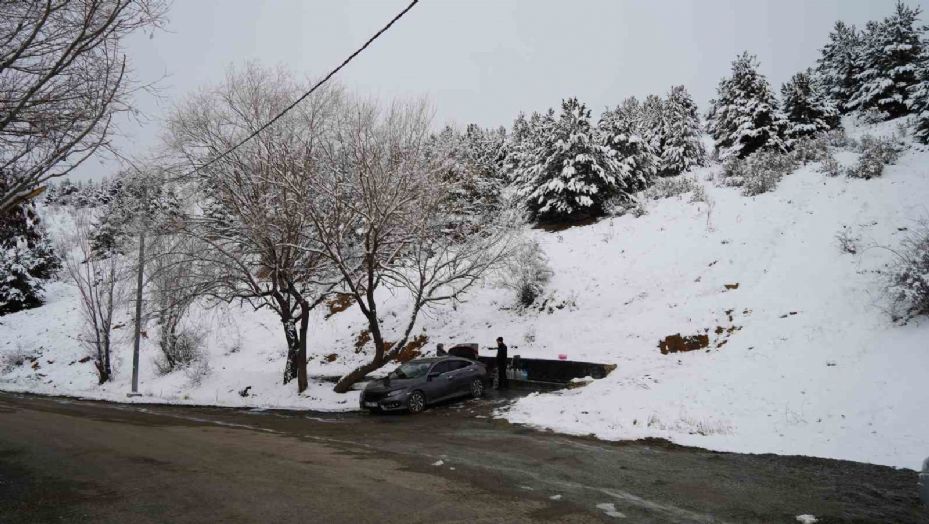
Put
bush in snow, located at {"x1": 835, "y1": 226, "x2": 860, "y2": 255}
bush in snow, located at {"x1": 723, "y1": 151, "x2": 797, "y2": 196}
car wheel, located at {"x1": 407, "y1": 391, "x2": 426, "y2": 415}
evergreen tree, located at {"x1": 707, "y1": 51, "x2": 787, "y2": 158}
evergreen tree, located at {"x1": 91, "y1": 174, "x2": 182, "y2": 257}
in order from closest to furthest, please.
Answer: car wheel, located at {"x1": 407, "y1": 391, "x2": 426, "y2": 415}
bush in snow, located at {"x1": 835, "y1": 226, "x2": 860, "y2": 255}
evergreen tree, located at {"x1": 91, "y1": 174, "x2": 182, "y2": 257}
bush in snow, located at {"x1": 723, "y1": 151, "x2": 797, "y2": 196}
evergreen tree, located at {"x1": 707, "y1": 51, "x2": 787, "y2": 158}

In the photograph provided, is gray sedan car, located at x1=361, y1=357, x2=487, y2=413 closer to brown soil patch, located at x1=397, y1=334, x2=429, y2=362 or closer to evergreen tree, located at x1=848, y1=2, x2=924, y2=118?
brown soil patch, located at x1=397, y1=334, x2=429, y2=362

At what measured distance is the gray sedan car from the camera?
47.2 ft

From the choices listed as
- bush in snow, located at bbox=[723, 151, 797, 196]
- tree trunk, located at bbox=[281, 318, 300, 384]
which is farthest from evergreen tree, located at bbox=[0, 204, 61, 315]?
bush in snow, located at bbox=[723, 151, 797, 196]

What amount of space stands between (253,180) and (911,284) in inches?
729

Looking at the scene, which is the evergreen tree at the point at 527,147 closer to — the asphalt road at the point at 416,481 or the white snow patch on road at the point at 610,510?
the asphalt road at the point at 416,481

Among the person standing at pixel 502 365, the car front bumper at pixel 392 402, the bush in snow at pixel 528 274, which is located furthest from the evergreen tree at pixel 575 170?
the car front bumper at pixel 392 402

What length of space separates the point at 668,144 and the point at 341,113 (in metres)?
32.1

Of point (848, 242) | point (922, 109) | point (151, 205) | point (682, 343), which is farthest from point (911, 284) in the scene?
point (151, 205)

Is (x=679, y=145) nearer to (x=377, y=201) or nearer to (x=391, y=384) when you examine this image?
(x=377, y=201)

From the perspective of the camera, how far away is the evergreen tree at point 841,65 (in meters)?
39.3

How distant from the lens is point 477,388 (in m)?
→ 16.1

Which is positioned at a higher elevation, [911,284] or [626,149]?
[626,149]

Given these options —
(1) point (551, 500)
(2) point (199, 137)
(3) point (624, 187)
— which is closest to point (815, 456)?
(1) point (551, 500)

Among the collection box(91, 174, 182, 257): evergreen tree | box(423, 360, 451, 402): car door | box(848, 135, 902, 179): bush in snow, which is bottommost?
box(423, 360, 451, 402): car door
